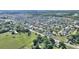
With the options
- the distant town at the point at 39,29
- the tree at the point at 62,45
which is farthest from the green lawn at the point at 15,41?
the tree at the point at 62,45

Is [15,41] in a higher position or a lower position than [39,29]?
lower

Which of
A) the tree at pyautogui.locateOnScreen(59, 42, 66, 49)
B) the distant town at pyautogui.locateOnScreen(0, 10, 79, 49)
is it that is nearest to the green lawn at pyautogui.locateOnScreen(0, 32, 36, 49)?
the distant town at pyautogui.locateOnScreen(0, 10, 79, 49)

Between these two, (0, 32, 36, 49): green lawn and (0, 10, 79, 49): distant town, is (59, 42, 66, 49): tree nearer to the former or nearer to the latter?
(0, 10, 79, 49): distant town

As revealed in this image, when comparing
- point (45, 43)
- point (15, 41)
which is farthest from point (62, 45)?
point (15, 41)

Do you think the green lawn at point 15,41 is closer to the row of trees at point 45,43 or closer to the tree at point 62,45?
the row of trees at point 45,43

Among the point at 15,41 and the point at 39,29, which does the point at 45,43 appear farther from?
the point at 15,41
